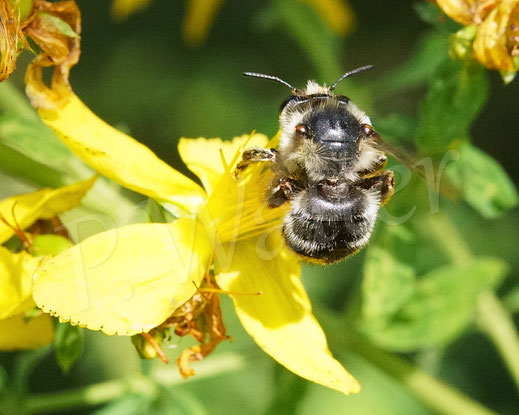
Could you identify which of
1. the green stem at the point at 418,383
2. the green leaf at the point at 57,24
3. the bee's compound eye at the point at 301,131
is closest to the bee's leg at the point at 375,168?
the bee's compound eye at the point at 301,131

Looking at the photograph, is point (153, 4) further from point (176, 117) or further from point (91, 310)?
point (91, 310)

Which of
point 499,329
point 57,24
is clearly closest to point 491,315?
point 499,329

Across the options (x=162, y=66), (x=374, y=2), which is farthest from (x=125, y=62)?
(x=374, y=2)

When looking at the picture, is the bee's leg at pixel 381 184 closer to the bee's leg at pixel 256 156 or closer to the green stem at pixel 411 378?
the bee's leg at pixel 256 156

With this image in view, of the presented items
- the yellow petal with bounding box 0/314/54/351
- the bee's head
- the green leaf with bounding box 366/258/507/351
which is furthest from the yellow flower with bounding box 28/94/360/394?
the green leaf with bounding box 366/258/507/351

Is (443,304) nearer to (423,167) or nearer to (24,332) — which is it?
(423,167)
